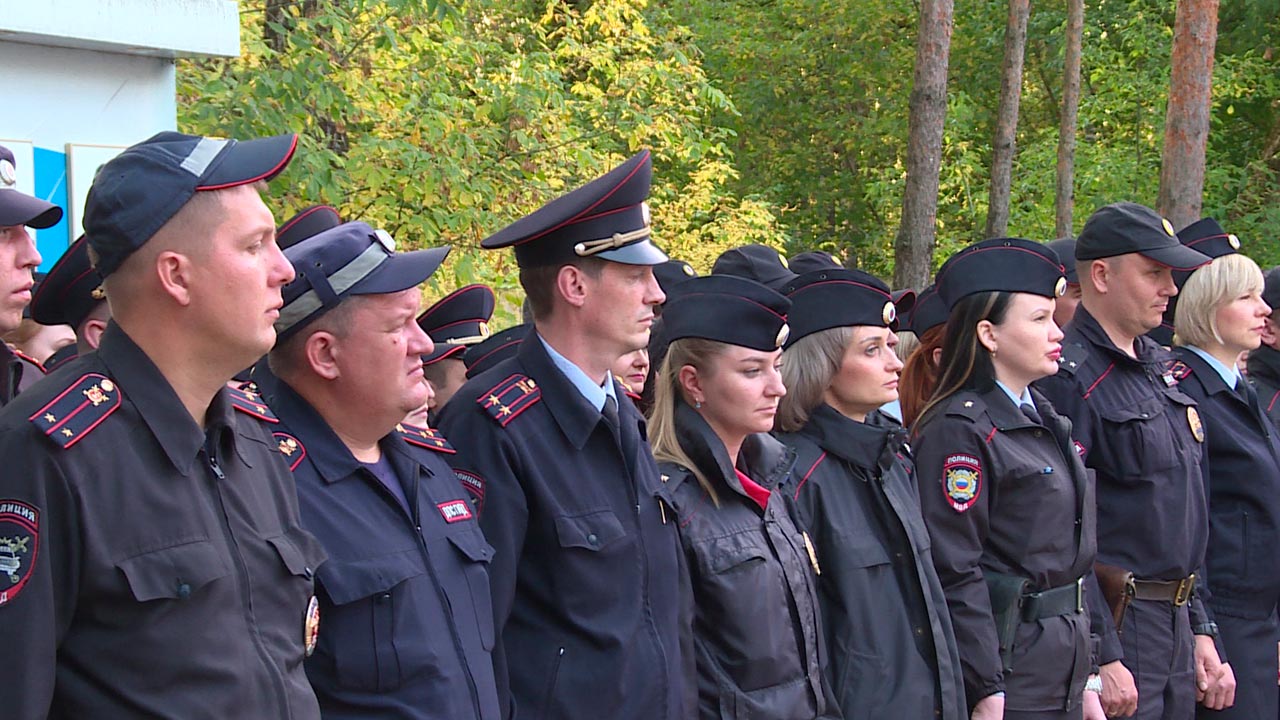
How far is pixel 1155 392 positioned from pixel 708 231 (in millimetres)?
11558

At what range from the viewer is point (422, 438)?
3.30m

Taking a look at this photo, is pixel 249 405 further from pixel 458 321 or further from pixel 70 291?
pixel 458 321

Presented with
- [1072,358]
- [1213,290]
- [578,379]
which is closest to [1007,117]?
[1213,290]

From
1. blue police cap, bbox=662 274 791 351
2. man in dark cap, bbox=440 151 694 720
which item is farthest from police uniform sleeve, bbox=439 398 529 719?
blue police cap, bbox=662 274 791 351

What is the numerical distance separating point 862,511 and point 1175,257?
2104 mm

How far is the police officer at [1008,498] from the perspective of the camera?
4.61 meters

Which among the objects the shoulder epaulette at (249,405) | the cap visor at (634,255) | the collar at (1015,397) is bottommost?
the collar at (1015,397)

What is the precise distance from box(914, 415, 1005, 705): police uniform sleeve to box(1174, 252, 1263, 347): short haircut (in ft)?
6.46

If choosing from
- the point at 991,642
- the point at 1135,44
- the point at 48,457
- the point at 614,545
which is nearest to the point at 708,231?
the point at 1135,44

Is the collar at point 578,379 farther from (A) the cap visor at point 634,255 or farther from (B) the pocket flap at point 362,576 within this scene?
(B) the pocket flap at point 362,576

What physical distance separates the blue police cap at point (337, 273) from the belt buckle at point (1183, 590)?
3576 mm

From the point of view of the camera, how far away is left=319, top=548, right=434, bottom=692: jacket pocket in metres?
2.88

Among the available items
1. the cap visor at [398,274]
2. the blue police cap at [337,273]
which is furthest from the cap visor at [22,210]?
the cap visor at [398,274]

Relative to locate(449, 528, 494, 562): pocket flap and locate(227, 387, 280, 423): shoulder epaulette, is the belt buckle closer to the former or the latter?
locate(449, 528, 494, 562): pocket flap
